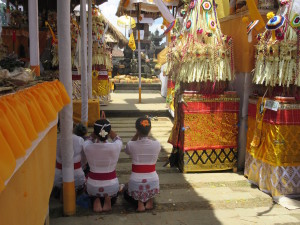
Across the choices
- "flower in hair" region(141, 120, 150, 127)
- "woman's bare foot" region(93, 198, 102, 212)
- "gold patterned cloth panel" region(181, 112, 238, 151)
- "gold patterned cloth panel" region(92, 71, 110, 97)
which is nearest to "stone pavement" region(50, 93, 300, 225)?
"woman's bare foot" region(93, 198, 102, 212)

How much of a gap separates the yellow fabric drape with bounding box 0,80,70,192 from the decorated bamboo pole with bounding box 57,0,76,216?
28.0 inches

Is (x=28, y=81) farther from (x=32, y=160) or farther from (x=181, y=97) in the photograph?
(x=181, y=97)

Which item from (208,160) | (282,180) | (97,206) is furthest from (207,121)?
(97,206)

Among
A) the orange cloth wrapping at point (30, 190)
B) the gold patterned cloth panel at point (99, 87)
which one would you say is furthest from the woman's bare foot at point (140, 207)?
the gold patterned cloth panel at point (99, 87)

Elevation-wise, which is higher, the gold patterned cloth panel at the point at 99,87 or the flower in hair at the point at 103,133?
the gold patterned cloth panel at the point at 99,87

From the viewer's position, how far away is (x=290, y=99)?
3.91 metres

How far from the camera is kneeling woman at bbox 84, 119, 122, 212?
3.31 metres

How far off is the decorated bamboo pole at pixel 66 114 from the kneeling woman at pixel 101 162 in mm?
199

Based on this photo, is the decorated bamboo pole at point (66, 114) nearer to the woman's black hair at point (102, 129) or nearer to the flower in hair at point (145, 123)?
the woman's black hair at point (102, 129)

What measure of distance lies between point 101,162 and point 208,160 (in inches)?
83.3

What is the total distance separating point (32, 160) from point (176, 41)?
3.68m

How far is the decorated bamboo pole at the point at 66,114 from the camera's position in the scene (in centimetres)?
323

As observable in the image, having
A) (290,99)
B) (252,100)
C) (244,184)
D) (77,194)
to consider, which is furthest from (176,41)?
(77,194)

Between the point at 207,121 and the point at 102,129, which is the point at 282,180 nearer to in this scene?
the point at 207,121
